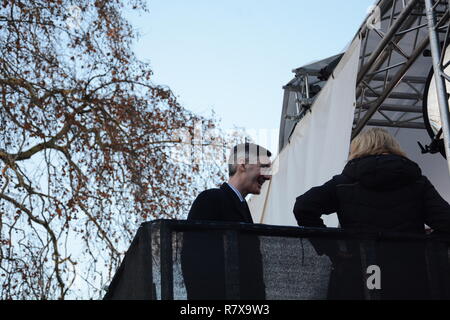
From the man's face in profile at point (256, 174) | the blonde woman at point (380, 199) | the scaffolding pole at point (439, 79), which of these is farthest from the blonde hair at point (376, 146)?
the scaffolding pole at point (439, 79)

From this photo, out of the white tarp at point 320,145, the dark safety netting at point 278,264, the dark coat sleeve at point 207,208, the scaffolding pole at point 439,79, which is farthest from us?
the white tarp at point 320,145

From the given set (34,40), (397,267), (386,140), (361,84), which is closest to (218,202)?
(386,140)

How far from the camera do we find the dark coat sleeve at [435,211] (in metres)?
2.90

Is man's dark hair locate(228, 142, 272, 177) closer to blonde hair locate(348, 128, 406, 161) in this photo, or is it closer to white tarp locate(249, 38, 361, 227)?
blonde hair locate(348, 128, 406, 161)

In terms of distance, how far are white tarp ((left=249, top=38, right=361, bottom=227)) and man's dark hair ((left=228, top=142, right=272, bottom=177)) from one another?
2.56m

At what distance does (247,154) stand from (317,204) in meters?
0.66

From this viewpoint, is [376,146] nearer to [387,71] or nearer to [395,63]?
[387,71]

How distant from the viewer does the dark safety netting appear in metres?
2.32

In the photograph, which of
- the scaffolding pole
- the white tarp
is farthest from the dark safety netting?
the white tarp

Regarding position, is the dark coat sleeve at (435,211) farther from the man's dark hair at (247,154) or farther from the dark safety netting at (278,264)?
the man's dark hair at (247,154)

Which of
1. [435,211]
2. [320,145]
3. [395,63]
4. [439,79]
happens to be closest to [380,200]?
[435,211]

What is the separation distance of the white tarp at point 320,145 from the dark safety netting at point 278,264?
3519 mm

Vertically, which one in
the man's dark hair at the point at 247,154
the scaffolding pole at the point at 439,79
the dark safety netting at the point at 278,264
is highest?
the scaffolding pole at the point at 439,79
